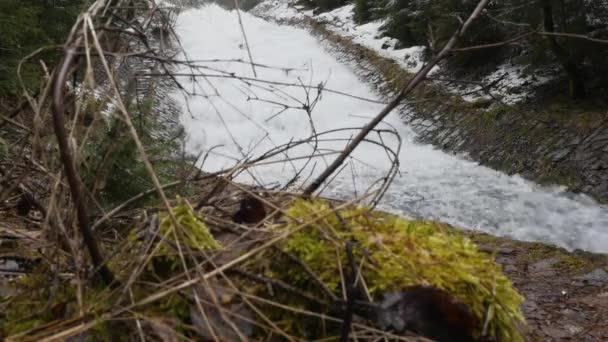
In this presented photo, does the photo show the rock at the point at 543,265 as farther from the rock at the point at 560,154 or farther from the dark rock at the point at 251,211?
the dark rock at the point at 251,211

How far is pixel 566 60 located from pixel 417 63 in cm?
530

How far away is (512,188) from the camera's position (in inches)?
288

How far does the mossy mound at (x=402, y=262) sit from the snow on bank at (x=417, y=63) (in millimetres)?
631

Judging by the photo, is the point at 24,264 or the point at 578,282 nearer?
the point at 24,264

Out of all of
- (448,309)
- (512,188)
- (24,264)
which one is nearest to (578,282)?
(512,188)

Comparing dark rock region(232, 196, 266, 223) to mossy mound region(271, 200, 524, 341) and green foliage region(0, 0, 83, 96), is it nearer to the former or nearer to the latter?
mossy mound region(271, 200, 524, 341)


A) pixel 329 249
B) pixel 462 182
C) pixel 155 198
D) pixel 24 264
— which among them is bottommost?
pixel 462 182

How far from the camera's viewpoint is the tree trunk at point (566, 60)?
7.39m

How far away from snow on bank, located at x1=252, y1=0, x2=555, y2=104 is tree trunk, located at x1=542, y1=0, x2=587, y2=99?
84 centimetres

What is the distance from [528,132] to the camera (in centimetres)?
784

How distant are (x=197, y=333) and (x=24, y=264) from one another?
0.69 metres

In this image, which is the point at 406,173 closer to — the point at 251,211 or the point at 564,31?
the point at 564,31

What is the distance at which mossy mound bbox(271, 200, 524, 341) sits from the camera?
1.07 meters

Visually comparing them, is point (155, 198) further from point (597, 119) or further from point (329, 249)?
point (597, 119)
